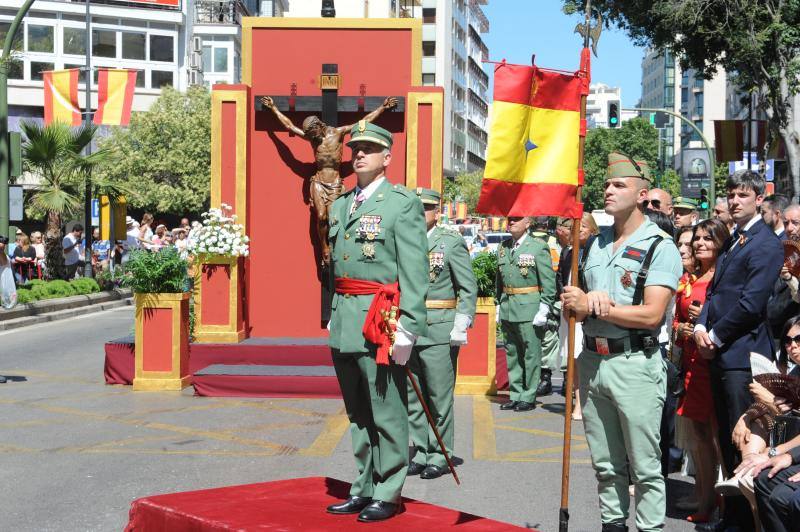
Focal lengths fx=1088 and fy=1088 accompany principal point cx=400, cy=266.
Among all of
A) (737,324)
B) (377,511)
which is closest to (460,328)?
(737,324)

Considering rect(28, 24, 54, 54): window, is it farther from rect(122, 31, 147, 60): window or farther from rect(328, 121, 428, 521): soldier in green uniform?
rect(328, 121, 428, 521): soldier in green uniform

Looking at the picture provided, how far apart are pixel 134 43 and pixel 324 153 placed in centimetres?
4852

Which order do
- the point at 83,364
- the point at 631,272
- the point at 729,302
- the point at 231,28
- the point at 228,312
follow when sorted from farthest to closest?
the point at 231,28 → the point at 83,364 → the point at 228,312 → the point at 729,302 → the point at 631,272

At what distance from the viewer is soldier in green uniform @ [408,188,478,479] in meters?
8.14

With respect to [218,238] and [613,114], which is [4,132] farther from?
[613,114]

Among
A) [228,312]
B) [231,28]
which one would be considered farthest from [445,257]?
[231,28]

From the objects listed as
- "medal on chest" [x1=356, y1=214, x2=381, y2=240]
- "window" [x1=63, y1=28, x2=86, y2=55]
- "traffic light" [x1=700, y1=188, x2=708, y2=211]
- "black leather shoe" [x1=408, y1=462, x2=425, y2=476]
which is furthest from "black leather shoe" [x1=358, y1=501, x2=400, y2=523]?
"window" [x1=63, y1=28, x2=86, y2=55]

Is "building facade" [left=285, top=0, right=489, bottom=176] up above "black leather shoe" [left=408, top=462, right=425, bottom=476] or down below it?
above

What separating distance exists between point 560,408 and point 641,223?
6.20 meters

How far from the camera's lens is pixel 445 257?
27.9 feet

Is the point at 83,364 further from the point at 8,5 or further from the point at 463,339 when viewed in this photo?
the point at 8,5

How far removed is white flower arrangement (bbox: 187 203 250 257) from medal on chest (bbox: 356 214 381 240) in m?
7.33

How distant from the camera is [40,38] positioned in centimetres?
5578

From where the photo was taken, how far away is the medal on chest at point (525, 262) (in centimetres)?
1120
